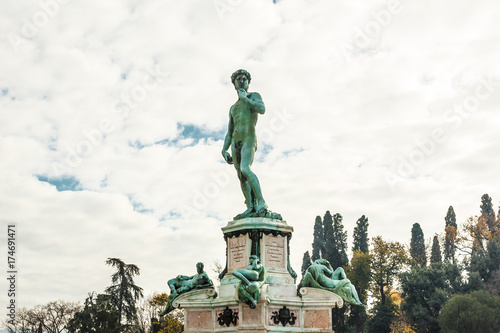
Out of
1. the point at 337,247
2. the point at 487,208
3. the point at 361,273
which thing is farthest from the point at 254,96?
the point at 487,208

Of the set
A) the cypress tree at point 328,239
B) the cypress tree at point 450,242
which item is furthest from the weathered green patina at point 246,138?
the cypress tree at point 450,242

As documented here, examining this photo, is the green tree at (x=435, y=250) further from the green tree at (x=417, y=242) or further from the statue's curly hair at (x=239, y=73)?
the statue's curly hair at (x=239, y=73)

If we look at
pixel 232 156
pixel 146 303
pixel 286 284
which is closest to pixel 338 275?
pixel 286 284

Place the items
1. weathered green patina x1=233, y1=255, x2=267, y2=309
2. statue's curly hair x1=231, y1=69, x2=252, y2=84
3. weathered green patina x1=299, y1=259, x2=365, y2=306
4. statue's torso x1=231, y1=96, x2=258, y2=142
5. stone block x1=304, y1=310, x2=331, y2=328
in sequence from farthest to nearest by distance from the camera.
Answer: statue's curly hair x1=231, y1=69, x2=252, y2=84, statue's torso x1=231, y1=96, x2=258, y2=142, weathered green patina x1=299, y1=259, x2=365, y2=306, stone block x1=304, y1=310, x2=331, y2=328, weathered green patina x1=233, y1=255, x2=267, y2=309

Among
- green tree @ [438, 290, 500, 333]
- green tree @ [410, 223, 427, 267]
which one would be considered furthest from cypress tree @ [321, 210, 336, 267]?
green tree @ [438, 290, 500, 333]

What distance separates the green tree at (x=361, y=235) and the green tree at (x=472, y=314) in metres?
24.4

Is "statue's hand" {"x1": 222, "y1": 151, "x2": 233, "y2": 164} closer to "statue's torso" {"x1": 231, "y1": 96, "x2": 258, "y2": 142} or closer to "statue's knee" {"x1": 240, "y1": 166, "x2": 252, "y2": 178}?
Answer: "statue's torso" {"x1": 231, "y1": 96, "x2": 258, "y2": 142}

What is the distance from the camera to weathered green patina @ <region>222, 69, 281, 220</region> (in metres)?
13.0

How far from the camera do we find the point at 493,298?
38469mm

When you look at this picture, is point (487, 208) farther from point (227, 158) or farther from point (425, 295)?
point (227, 158)

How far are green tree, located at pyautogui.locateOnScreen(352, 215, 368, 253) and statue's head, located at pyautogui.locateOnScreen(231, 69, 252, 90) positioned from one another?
Result: 52.7 m

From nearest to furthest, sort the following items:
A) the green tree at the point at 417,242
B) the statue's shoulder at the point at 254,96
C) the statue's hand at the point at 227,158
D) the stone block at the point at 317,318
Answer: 1. the stone block at the point at 317,318
2. the statue's shoulder at the point at 254,96
3. the statue's hand at the point at 227,158
4. the green tree at the point at 417,242

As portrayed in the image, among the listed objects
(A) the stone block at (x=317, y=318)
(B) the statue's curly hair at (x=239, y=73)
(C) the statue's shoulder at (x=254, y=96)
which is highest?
(B) the statue's curly hair at (x=239, y=73)

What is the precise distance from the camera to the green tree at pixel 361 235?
6350 centimetres
